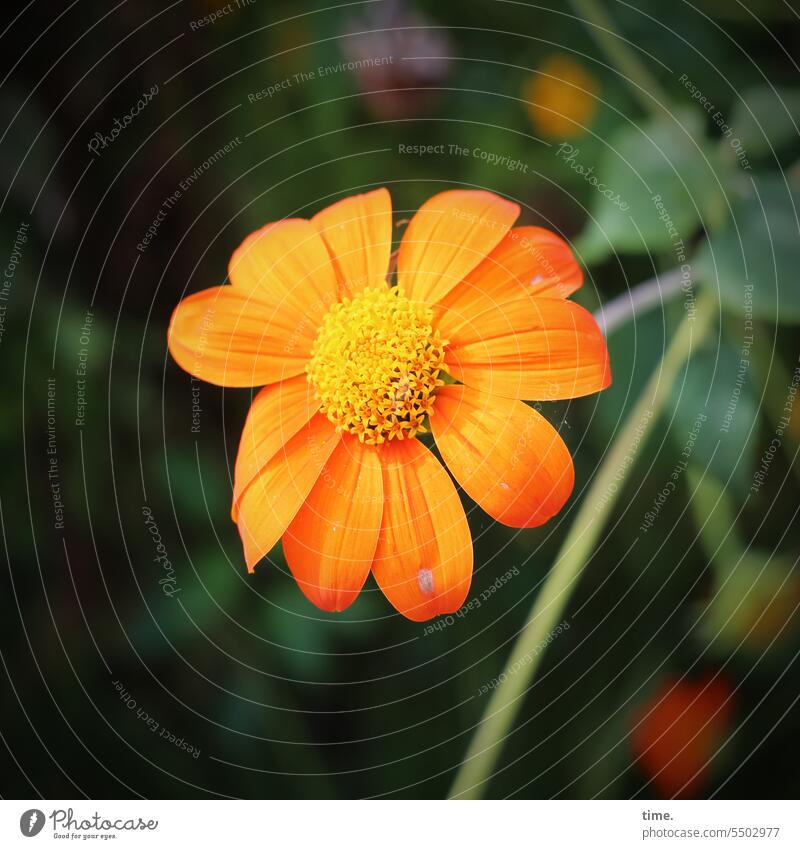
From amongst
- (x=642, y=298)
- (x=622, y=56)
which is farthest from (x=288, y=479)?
(x=622, y=56)

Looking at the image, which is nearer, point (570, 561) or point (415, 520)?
point (415, 520)

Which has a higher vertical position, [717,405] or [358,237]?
[358,237]

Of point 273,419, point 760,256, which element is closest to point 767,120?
point 760,256

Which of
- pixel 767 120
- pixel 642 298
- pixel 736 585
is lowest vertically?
pixel 736 585

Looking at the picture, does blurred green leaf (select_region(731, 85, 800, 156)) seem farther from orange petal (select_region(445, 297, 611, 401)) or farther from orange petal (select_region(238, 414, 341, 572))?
orange petal (select_region(238, 414, 341, 572))

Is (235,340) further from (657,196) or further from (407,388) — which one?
(657,196)

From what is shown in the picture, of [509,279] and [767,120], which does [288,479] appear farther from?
[767,120]

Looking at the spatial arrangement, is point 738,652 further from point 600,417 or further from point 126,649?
point 126,649

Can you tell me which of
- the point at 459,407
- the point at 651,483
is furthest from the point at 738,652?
the point at 459,407
